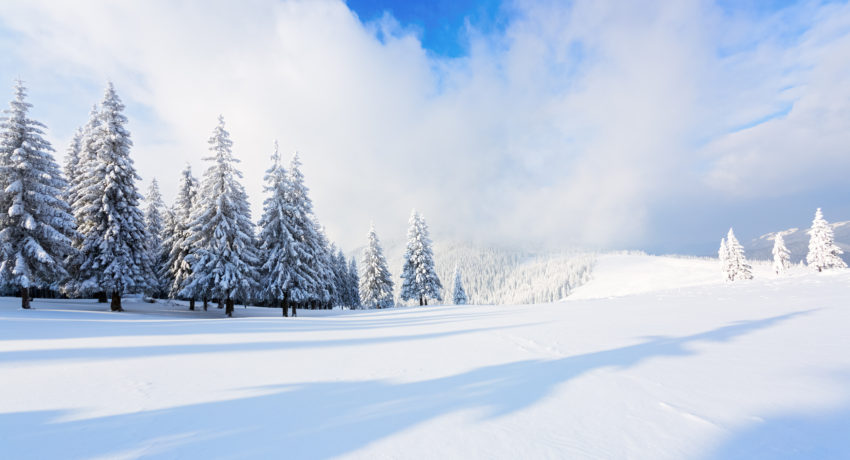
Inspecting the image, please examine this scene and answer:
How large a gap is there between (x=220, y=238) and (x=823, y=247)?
77.2m

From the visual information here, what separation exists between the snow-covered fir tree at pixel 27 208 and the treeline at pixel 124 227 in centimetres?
6

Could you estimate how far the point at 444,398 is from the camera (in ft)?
14.5

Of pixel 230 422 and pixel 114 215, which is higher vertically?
pixel 114 215

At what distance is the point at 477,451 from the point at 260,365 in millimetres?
4900

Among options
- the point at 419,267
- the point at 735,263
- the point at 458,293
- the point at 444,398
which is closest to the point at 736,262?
the point at 735,263

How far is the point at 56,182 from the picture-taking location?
2072 centimetres

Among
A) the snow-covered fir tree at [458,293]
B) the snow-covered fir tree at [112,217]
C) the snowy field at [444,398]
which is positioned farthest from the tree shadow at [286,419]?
the snow-covered fir tree at [458,293]

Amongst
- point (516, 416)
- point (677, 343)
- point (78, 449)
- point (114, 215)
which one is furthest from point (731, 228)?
point (114, 215)

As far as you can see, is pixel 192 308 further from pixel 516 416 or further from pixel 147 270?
pixel 516 416

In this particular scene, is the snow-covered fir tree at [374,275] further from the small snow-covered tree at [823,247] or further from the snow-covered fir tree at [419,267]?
the small snow-covered tree at [823,247]

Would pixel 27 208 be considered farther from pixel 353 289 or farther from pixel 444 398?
pixel 353 289

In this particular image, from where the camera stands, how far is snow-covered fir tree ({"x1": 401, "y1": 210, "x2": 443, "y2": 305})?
1692 inches

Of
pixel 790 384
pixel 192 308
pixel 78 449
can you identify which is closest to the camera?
pixel 78 449

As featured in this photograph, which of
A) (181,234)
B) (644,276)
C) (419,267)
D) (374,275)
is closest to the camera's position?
(181,234)
